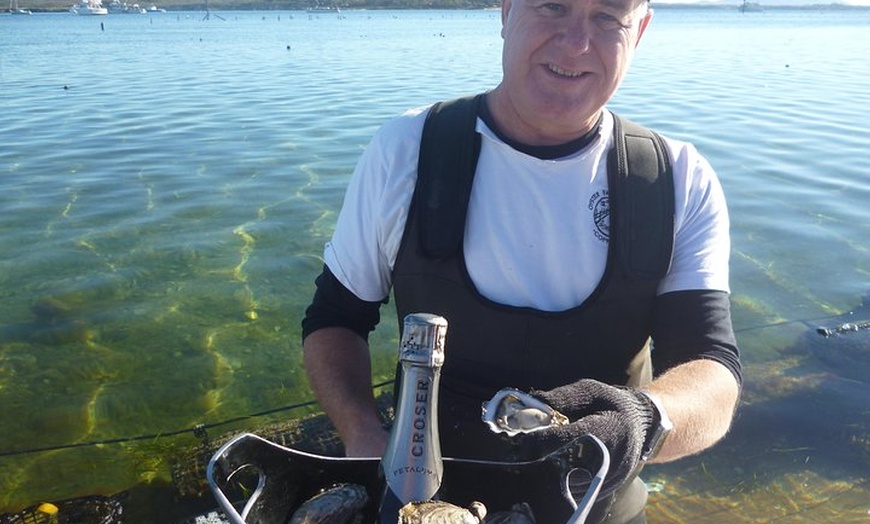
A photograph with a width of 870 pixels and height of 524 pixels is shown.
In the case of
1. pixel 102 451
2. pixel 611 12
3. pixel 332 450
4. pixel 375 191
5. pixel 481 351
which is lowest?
pixel 102 451

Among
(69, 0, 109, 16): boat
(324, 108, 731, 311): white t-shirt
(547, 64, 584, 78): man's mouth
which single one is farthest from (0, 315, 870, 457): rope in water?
(69, 0, 109, 16): boat

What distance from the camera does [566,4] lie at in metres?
2.73

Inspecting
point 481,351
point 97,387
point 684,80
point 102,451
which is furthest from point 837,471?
point 684,80

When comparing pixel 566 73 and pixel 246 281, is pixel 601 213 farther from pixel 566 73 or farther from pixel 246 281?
pixel 246 281

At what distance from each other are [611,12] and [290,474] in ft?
6.79

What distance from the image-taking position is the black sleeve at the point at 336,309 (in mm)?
2987

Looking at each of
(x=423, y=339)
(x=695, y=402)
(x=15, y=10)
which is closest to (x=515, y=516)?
(x=423, y=339)

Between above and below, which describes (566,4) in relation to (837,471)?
above

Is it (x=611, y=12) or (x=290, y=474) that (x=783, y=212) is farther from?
(x=290, y=474)

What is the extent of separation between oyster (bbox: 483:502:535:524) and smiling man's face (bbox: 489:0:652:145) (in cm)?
155

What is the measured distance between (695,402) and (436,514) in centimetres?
121

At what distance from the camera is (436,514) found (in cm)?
166

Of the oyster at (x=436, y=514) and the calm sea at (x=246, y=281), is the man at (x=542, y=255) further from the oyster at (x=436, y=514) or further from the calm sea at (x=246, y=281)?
the calm sea at (x=246, y=281)

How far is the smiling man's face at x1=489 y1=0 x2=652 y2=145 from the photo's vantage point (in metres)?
2.73
